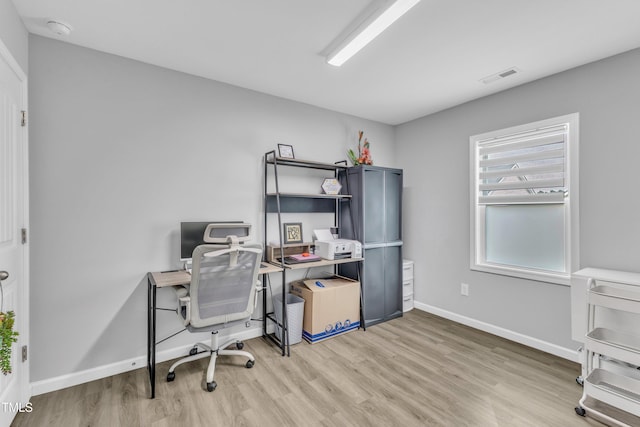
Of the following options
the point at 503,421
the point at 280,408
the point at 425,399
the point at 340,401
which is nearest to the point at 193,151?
the point at 280,408

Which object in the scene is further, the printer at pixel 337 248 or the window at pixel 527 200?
the printer at pixel 337 248

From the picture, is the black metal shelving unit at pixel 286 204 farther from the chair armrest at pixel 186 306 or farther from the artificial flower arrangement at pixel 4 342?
the artificial flower arrangement at pixel 4 342

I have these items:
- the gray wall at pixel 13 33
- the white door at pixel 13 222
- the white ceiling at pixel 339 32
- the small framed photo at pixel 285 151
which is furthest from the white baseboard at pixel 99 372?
the white ceiling at pixel 339 32

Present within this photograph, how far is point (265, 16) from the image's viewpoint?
1956mm

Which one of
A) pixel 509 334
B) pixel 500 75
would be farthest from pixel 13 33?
pixel 509 334

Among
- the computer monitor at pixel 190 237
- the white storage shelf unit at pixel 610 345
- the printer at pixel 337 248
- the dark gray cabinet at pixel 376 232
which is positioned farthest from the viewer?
the dark gray cabinet at pixel 376 232

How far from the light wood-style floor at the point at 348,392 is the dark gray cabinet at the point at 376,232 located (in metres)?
0.72

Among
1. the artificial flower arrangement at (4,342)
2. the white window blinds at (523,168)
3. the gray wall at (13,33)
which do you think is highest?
the gray wall at (13,33)

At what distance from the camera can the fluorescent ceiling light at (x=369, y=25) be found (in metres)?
1.74

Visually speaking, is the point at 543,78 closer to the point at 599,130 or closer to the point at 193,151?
the point at 599,130

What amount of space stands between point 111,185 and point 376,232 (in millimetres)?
2638

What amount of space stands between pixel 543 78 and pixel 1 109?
4083 millimetres

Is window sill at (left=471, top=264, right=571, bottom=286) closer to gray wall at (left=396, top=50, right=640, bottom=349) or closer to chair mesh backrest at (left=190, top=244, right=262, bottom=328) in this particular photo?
gray wall at (left=396, top=50, right=640, bottom=349)

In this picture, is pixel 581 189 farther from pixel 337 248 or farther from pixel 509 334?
pixel 337 248
